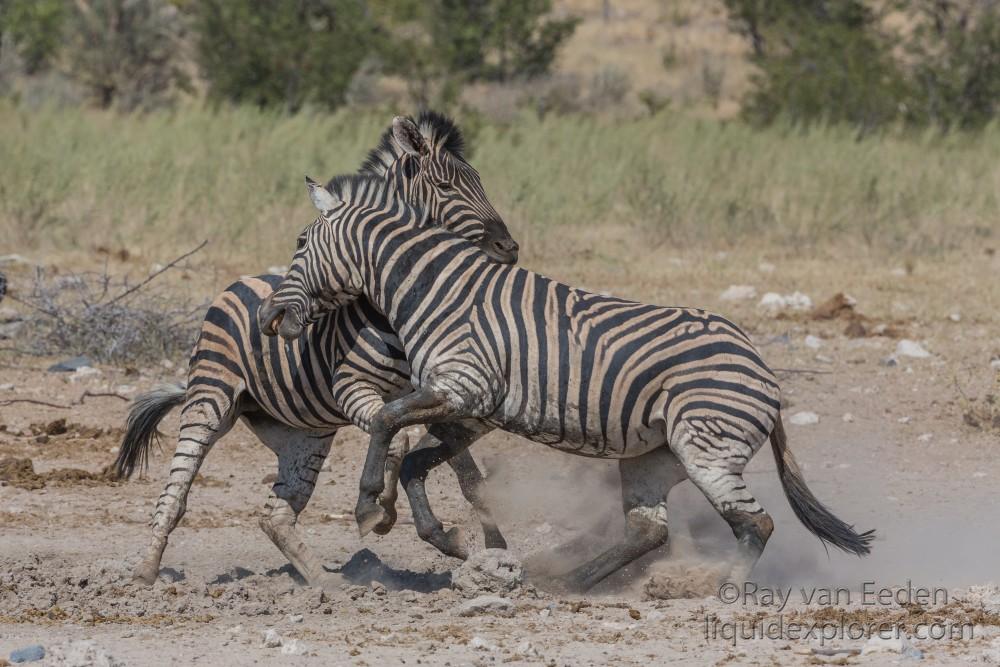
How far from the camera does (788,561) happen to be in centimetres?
566

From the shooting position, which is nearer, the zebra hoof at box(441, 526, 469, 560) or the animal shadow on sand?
the zebra hoof at box(441, 526, 469, 560)

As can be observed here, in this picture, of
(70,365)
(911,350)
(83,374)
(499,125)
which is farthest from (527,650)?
(499,125)

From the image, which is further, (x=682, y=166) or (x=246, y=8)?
(x=246, y=8)

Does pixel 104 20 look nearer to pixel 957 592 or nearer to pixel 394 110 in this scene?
pixel 394 110

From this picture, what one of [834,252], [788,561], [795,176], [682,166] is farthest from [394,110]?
[788,561]

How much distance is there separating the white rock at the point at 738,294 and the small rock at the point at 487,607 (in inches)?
237

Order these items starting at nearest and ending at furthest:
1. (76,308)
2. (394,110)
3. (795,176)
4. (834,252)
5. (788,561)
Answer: (788,561) → (76,308) → (834,252) → (795,176) → (394,110)

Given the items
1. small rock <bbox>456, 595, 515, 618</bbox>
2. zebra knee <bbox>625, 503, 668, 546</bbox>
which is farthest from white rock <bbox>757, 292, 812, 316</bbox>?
small rock <bbox>456, 595, 515, 618</bbox>

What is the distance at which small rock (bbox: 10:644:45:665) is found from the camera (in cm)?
405

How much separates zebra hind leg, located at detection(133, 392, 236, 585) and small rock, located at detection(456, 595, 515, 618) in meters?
1.14

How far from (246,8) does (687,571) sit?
15326 mm

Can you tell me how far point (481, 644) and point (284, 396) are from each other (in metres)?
1.37

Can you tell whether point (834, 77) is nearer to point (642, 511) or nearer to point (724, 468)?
point (642, 511)

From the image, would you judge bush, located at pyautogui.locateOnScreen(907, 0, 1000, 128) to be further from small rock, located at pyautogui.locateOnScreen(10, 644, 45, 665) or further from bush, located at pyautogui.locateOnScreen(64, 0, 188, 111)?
small rock, located at pyautogui.locateOnScreen(10, 644, 45, 665)
